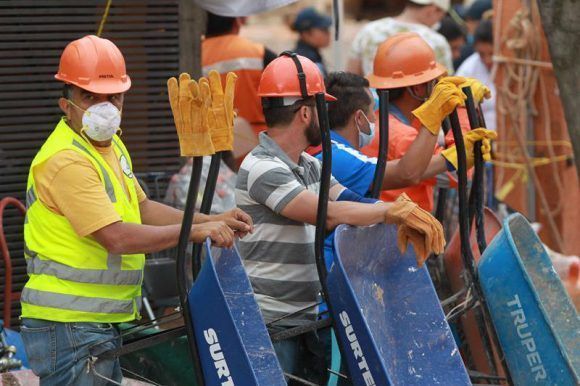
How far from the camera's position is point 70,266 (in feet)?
15.0

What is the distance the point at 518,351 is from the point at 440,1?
502 cm

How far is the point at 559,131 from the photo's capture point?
1072cm

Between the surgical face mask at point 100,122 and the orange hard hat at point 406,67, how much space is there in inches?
79.5

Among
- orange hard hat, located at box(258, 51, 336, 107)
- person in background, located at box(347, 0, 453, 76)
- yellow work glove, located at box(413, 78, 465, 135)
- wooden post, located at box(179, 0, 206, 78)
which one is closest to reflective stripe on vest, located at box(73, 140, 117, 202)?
orange hard hat, located at box(258, 51, 336, 107)

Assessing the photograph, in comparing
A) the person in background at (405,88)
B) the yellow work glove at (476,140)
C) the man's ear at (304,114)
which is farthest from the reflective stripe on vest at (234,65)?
the man's ear at (304,114)

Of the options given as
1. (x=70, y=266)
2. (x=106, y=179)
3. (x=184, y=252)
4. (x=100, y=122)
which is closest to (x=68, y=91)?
(x=100, y=122)

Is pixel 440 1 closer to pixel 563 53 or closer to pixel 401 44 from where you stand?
pixel 401 44

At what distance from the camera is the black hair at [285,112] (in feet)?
16.3

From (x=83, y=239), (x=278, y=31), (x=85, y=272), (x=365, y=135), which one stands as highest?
(x=365, y=135)

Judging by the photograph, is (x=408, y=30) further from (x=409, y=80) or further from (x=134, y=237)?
(x=134, y=237)

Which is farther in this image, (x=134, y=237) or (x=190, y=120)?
(x=134, y=237)

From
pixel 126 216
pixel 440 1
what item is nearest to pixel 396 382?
pixel 126 216

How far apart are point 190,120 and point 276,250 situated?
3.19ft

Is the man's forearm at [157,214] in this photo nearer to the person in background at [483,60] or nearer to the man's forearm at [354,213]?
the man's forearm at [354,213]
